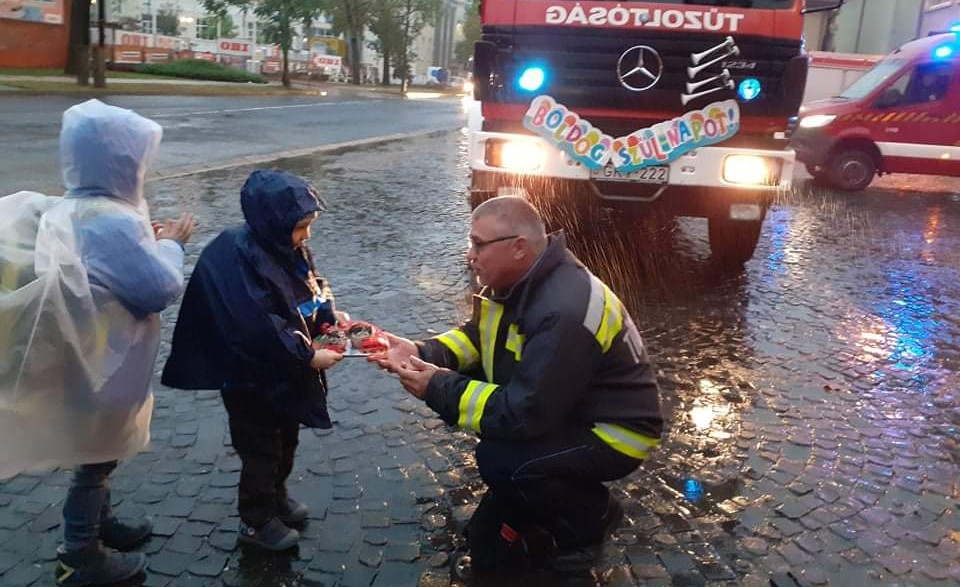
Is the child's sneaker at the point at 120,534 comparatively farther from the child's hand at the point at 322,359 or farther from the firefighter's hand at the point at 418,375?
the firefighter's hand at the point at 418,375

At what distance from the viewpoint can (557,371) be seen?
2682 mm

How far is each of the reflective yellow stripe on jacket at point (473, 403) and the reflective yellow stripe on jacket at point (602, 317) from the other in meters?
0.40

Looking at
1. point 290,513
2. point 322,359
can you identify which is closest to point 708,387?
point 290,513

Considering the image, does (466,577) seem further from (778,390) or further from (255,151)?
(255,151)

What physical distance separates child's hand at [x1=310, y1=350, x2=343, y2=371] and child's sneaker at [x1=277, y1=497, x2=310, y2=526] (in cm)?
70

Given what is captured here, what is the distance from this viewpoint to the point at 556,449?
9.33 ft

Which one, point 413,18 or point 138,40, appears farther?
point 413,18

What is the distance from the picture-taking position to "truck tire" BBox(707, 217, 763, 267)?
735 centimetres

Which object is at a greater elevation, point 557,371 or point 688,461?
point 557,371

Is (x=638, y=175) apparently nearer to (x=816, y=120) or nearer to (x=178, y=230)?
(x=178, y=230)

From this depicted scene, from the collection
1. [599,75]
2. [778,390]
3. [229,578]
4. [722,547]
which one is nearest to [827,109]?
[599,75]

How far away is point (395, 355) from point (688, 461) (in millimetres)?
1582

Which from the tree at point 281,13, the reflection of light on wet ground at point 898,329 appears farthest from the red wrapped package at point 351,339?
the tree at point 281,13

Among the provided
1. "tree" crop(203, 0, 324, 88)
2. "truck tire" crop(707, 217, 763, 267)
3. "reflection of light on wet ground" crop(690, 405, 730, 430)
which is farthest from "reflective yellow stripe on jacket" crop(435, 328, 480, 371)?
"tree" crop(203, 0, 324, 88)
